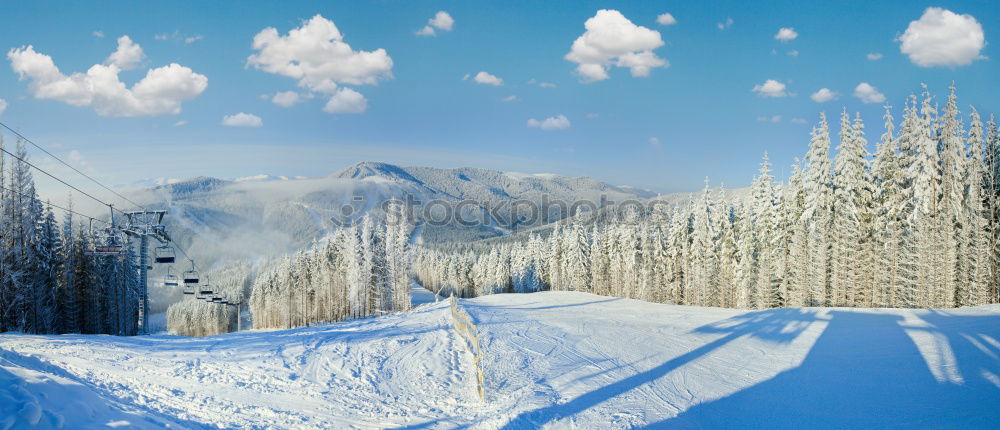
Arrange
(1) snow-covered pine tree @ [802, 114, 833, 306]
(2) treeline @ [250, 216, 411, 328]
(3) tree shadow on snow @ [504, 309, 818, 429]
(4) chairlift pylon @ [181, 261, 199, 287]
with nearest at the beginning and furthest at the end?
(3) tree shadow on snow @ [504, 309, 818, 429]
(4) chairlift pylon @ [181, 261, 199, 287]
(1) snow-covered pine tree @ [802, 114, 833, 306]
(2) treeline @ [250, 216, 411, 328]

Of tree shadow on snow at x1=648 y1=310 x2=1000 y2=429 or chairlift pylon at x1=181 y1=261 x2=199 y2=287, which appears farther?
chairlift pylon at x1=181 y1=261 x2=199 y2=287

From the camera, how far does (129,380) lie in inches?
458

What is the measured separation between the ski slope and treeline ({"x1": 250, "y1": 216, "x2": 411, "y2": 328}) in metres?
31.3

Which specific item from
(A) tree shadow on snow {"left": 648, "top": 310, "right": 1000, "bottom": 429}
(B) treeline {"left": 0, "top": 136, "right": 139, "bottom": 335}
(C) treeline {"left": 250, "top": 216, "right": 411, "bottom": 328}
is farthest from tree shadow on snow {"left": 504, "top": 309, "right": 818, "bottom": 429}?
(C) treeline {"left": 250, "top": 216, "right": 411, "bottom": 328}

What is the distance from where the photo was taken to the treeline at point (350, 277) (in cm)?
5072

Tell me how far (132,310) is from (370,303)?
2177 cm

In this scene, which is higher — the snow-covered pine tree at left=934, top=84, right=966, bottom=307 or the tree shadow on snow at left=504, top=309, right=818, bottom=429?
the snow-covered pine tree at left=934, top=84, right=966, bottom=307

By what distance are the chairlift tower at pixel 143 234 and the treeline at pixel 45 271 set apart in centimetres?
227

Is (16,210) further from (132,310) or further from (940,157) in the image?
(940,157)

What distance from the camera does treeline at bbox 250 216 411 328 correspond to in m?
50.7

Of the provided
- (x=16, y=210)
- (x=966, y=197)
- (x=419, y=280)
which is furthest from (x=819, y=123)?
(x=419, y=280)

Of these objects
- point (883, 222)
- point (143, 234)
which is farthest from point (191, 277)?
point (883, 222)

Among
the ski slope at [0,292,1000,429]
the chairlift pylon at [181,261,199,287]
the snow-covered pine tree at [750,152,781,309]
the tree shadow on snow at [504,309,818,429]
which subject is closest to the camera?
the ski slope at [0,292,1000,429]

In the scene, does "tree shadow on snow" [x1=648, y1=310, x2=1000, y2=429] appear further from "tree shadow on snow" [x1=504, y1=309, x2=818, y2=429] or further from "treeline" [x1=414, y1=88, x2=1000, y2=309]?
"treeline" [x1=414, y1=88, x2=1000, y2=309]
